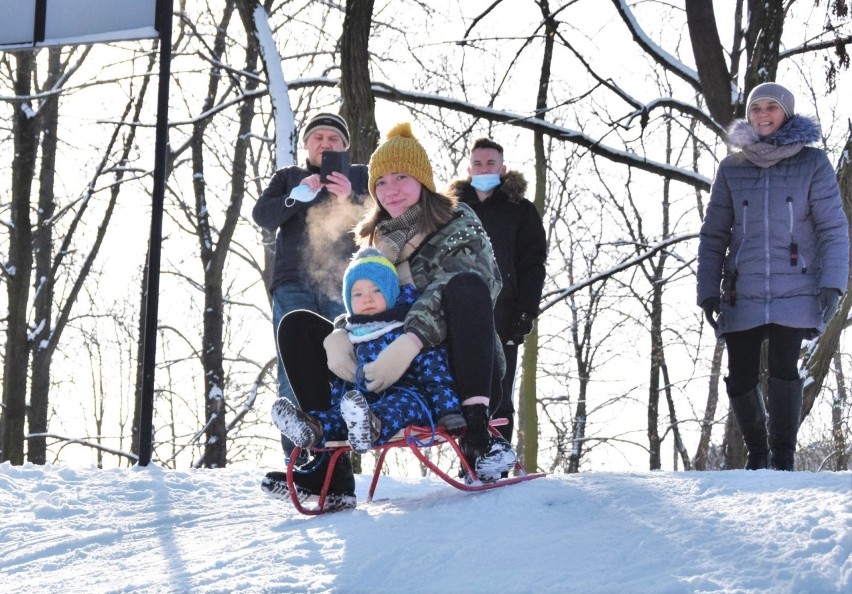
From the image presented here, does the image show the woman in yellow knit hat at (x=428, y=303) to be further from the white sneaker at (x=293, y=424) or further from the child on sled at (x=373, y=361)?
the white sneaker at (x=293, y=424)

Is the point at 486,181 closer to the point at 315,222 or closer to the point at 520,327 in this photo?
the point at 520,327

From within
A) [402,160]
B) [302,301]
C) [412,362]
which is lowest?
[412,362]

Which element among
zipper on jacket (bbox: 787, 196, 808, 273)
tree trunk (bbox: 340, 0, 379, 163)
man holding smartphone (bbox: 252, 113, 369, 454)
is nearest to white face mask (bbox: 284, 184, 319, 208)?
man holding smartphone (bbox: 252, 113, 369, 454)

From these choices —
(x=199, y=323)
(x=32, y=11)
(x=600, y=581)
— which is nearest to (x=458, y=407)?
(x=600, y=581)

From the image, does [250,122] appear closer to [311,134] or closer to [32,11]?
[32,11]

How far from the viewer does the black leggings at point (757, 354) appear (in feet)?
16.6

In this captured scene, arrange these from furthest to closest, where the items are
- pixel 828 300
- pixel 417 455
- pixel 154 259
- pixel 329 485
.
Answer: pixel 154 259
pixel 828 300
pixel 329 485
pixel 417 455

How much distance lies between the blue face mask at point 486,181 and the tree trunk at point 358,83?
2.26 m

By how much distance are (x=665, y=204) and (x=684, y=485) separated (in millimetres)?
16787

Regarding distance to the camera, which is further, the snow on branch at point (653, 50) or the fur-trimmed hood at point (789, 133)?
the snow on branch at point (653, 50)

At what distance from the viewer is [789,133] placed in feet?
16.5

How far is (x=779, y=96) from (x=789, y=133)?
0.18 metres

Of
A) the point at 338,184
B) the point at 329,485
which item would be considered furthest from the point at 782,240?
the point at 329,485

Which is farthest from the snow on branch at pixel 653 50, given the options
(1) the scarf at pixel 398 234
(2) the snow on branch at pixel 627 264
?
(1) the scarf at pixel 398 234
